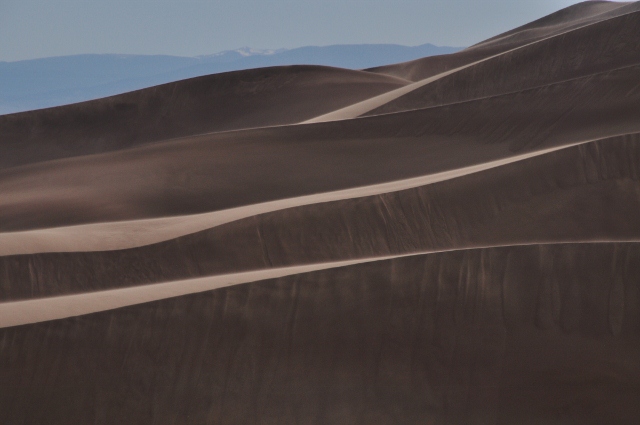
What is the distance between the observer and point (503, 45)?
65.8 feet

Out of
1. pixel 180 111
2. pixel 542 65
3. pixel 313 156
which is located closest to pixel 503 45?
pixel 542 65

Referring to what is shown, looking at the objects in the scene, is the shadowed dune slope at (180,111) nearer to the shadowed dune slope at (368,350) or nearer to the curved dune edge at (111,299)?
the curved dune edge at (111,299)

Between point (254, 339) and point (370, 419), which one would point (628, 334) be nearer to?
point (370, 419)

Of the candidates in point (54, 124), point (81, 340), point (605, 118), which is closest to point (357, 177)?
point (605, 118)

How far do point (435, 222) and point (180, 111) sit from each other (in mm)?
12344

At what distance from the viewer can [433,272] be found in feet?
13.3

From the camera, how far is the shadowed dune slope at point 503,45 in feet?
63.4

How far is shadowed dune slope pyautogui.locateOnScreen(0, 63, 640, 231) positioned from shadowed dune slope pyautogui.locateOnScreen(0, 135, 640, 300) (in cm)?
166

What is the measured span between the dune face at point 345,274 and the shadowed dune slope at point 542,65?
9.35ft

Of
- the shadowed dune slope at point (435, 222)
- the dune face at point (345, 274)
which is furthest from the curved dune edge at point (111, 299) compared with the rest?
the shadowed dune slope at point (435, 222)

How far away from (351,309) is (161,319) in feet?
3.37

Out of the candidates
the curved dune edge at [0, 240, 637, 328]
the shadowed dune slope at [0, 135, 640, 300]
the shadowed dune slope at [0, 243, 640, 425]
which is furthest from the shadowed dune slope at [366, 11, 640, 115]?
the curved dune edge at [0, 240, 637, 328]

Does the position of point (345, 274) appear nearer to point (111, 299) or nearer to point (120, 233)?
point (111, 299)

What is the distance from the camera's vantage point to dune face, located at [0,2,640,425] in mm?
3539
